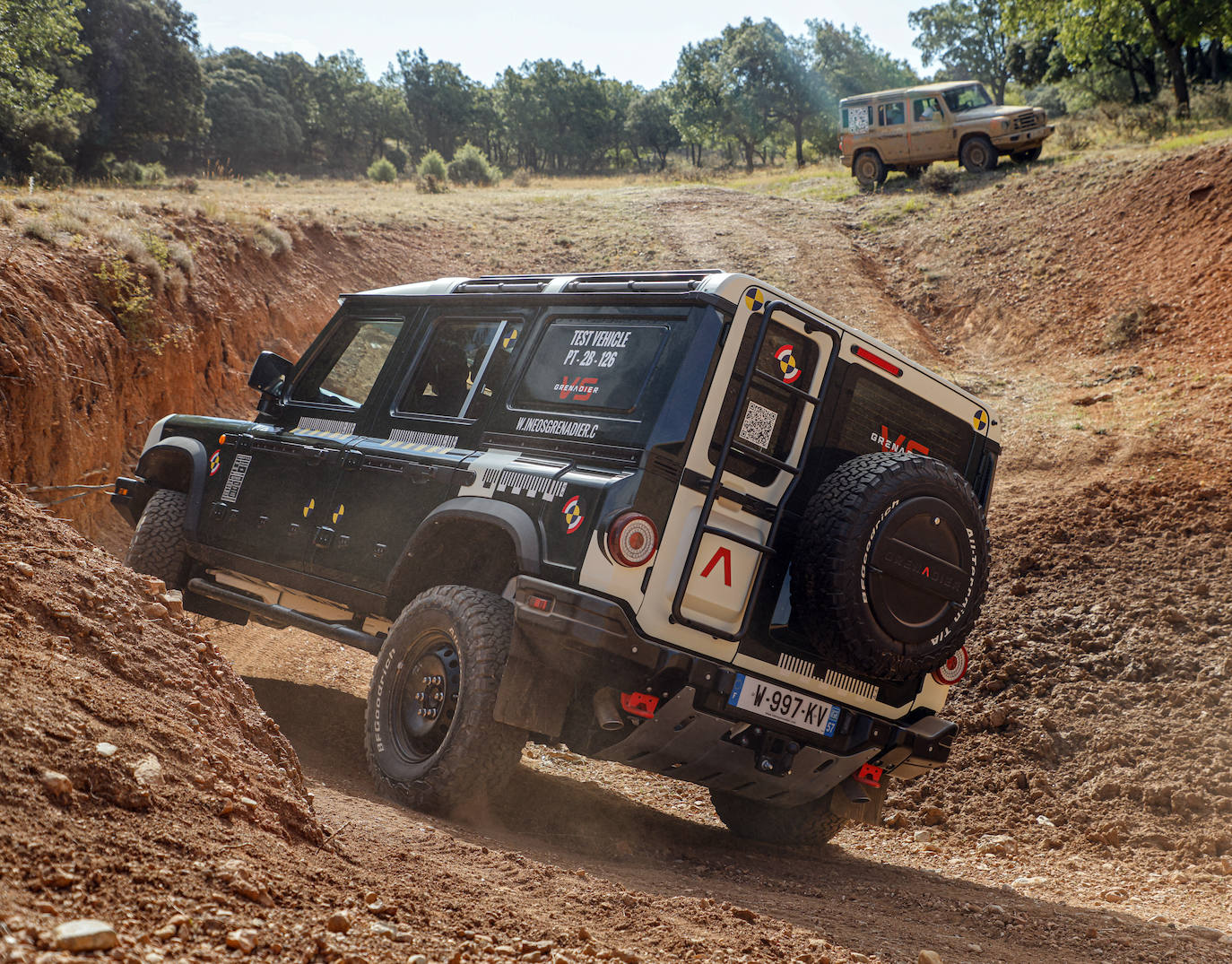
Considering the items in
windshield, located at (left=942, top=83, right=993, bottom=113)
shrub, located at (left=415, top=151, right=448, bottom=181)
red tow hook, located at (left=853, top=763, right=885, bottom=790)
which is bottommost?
red tow hook, located at (left=853, top=763, right=885, bottom=790)

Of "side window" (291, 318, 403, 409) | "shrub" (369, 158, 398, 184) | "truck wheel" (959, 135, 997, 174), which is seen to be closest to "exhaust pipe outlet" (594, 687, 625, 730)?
"side window" (291, 318, 403, 409)

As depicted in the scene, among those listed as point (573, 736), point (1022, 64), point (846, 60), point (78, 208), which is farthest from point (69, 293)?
point (846, 60)

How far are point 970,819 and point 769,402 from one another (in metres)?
3.54

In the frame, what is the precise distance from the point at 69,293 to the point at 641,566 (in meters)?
7.89

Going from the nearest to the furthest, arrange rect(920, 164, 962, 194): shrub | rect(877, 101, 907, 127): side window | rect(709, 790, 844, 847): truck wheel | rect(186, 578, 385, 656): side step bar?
rect(186, 578, 385, 656): side step bar < rect(709, 790, 844, 847): truck wheel < rect(920, 164, 962, 194): shrub < rect(877, 101, 907, 127): side window

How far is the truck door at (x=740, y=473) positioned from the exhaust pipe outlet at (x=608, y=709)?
359mm

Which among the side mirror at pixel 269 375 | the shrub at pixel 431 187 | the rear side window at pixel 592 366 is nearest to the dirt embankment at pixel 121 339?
the side mirror at pixel 269 375

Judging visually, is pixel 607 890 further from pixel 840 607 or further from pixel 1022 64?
pixel 1022 64

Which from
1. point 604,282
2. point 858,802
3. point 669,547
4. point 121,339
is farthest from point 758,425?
point 121,339

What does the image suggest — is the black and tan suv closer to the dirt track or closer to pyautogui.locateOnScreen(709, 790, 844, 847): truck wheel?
pyautogui.locateOnScreen(709, 790, 844, 847): truck wheel

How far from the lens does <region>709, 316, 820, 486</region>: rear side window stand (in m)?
4.07

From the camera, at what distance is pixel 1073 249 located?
1714 centimetres

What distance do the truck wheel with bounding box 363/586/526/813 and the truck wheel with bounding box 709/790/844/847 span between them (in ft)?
5.75

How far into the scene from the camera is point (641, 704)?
3.95 m
